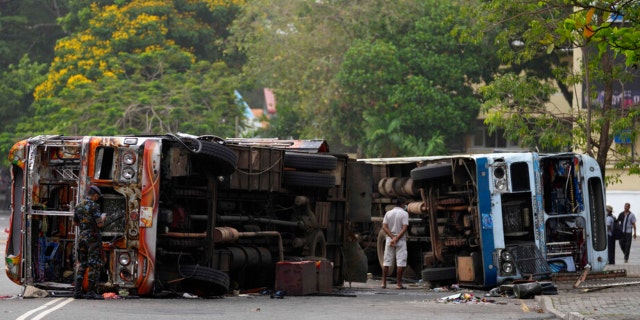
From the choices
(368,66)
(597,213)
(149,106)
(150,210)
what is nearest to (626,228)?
(597,213)

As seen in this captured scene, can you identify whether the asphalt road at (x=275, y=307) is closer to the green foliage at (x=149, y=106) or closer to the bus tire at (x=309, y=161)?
the bus tire at (x=309, y=161)

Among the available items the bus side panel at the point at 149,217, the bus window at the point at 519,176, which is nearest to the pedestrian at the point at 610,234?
the bus window at the point at 519,176

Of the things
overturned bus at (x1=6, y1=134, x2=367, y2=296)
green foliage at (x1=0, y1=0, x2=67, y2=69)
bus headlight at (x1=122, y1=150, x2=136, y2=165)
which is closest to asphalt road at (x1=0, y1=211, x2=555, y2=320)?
overturned bus at (x1=6, y1=134, x2=367, y2=296)

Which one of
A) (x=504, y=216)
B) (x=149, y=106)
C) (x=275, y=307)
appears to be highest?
(x=149, y=106)

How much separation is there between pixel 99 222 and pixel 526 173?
26.2ft

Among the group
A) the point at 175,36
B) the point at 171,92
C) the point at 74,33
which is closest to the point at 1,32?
the point at 74,33

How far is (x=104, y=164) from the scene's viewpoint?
55.9 ft

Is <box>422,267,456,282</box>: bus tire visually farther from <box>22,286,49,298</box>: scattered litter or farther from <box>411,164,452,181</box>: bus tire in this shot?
<box>22,286,49,298</box>: scattered litter

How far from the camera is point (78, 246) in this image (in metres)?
16.6

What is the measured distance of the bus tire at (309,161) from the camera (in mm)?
19984

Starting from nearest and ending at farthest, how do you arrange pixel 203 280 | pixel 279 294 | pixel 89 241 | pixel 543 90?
pixel 89 241 < pixel 203 280 < pixel 279 294 < pixel 543 90

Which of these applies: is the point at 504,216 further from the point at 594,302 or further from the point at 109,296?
the point at 109,296

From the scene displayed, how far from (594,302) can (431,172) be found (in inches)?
199

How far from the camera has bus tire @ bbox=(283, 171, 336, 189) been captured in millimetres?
19859
